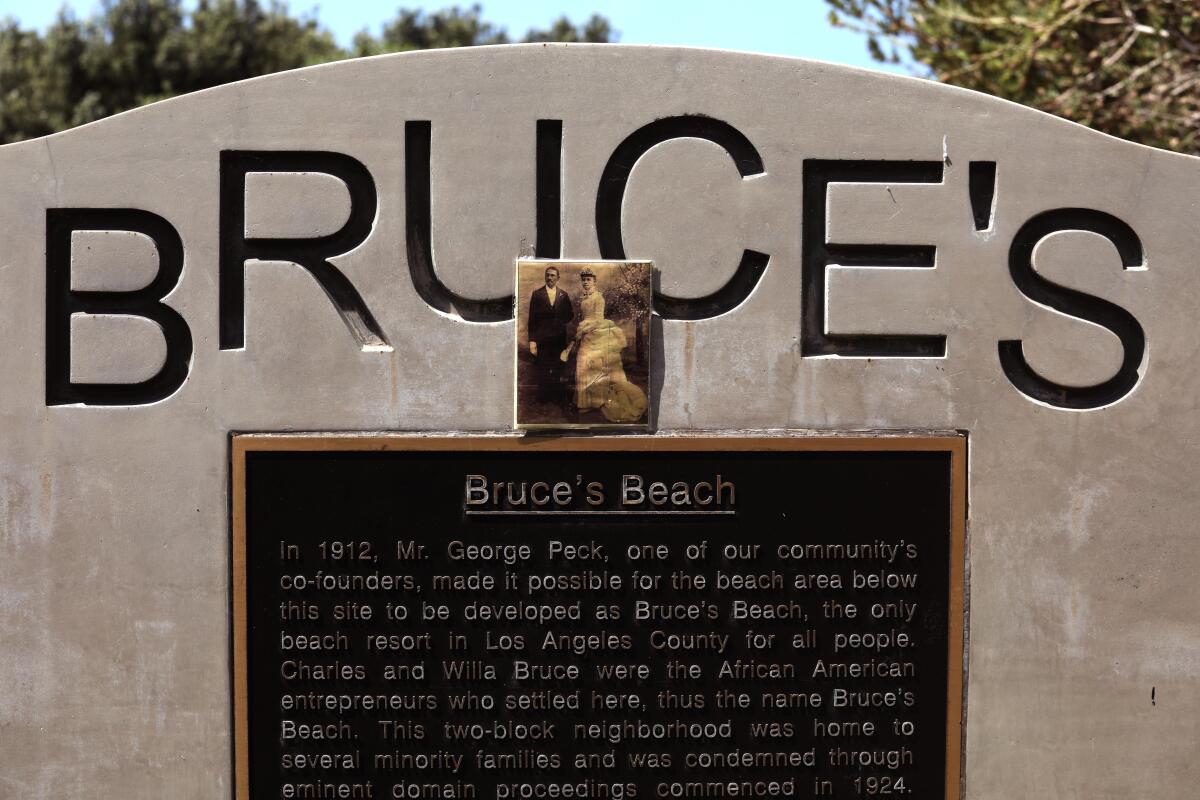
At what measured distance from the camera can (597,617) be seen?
15.3 feet

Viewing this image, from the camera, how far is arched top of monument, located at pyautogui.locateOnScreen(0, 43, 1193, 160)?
466 cm

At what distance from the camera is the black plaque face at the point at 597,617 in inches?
182

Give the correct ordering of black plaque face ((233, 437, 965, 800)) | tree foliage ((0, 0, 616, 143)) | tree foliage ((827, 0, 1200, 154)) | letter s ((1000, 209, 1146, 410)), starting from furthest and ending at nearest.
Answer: tree foliage ((0, 0, 616, 143)) < tree foliage ((827, 0, 1200, 154)) < letter s ((1000, 209, 1146, 410)) < black plaque face ((233, 437, 965, 800))

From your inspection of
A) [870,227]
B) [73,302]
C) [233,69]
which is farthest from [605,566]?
[233,69]

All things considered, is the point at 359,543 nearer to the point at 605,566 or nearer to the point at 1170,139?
the point at 605,566

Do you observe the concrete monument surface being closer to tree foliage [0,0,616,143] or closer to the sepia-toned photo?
the sepia-toned photo

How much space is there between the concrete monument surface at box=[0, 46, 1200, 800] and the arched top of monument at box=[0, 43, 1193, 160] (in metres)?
0.01

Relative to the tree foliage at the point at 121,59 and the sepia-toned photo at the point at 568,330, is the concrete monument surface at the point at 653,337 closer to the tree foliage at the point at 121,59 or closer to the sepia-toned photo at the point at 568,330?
the sepia-toned photo at the point at 568,330

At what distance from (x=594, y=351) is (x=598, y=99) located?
3.37ft

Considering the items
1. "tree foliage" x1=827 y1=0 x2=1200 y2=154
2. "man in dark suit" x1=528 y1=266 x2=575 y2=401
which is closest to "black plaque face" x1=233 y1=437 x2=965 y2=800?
"man in dark suit" x1=528 y1=266 x2=575 y2=401

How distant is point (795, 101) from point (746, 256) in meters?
0.66

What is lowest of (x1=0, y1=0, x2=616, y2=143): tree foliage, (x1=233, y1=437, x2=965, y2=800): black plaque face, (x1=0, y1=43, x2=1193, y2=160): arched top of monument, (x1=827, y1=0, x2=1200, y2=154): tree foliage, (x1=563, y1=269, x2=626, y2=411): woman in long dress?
(x1=233, y1=437, x2=965, y2=800): black plaque face

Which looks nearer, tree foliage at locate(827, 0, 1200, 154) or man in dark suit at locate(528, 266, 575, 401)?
man in dark suit at locate(528, 266, 575, 401)

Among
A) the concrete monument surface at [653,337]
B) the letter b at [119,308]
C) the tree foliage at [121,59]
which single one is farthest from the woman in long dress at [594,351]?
the tree foliage at [121,59]
